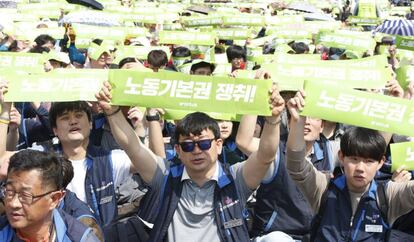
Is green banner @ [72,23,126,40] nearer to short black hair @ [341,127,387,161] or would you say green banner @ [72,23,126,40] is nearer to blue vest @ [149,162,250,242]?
blue vest @ [149,162,250,242]

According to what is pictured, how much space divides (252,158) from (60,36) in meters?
6.99

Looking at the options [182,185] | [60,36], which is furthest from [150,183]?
[60,36]

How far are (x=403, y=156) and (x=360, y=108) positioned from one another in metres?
0.46

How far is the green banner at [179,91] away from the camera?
3686mm

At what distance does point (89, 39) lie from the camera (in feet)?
30.9

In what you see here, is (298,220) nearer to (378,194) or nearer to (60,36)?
(378,194)

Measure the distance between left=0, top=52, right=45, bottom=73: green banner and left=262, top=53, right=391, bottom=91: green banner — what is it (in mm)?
2259

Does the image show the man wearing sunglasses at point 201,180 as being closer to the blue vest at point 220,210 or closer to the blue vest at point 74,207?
the blue vest at point 220,210

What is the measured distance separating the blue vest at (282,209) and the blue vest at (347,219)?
0.83 ft

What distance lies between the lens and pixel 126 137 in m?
3.66

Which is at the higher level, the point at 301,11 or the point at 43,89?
the point at 43,89

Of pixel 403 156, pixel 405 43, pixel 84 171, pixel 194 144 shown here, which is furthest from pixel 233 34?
pixel 194 144

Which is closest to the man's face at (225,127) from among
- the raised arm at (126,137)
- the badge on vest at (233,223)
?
the raised arm at (126,137)

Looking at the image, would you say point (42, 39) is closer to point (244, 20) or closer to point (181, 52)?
point (181, 52)
